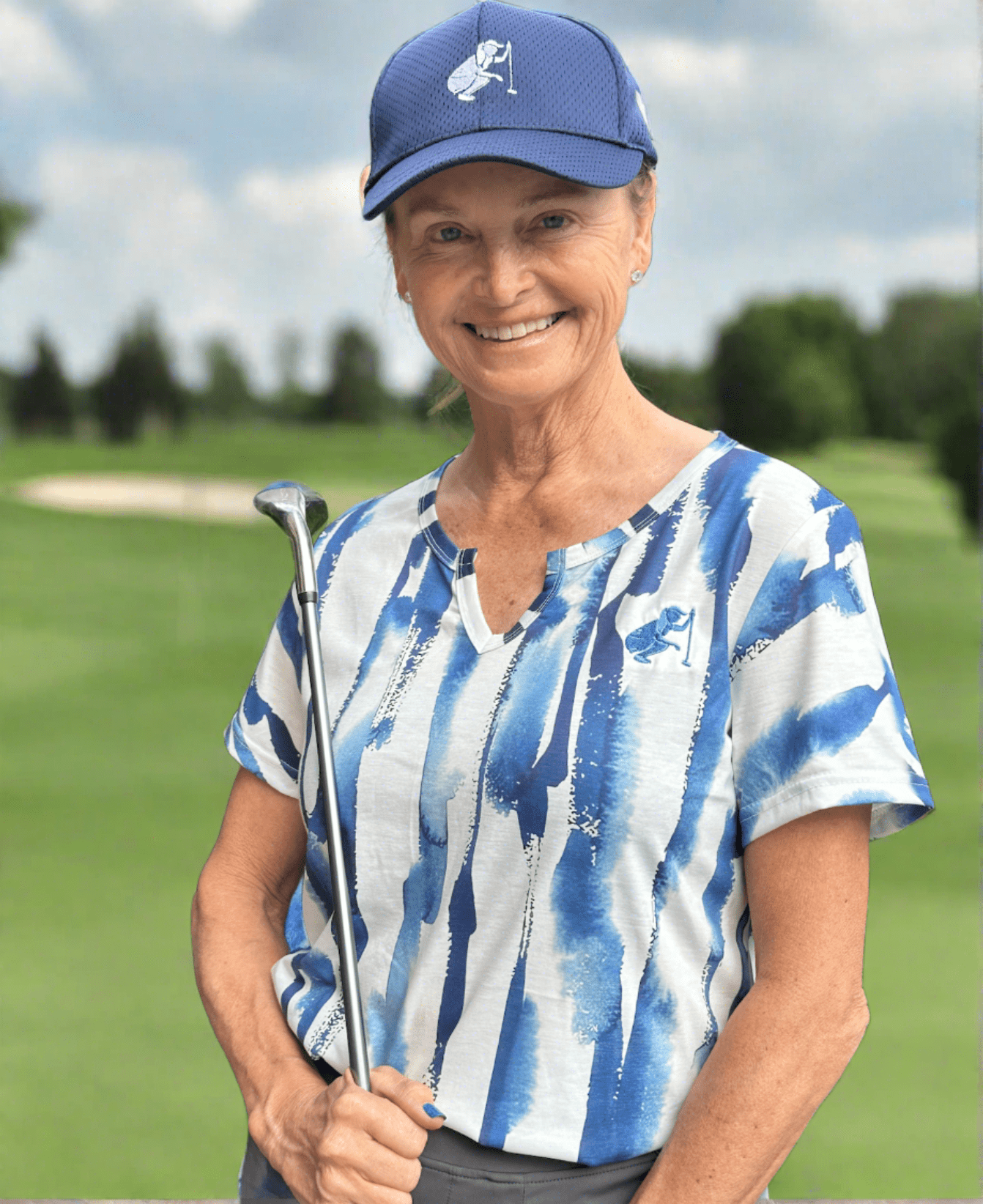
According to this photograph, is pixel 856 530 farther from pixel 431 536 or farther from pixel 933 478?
pixel 933 478

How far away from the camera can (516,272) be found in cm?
92

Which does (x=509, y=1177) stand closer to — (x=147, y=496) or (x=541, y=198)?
(x=541, y=198)

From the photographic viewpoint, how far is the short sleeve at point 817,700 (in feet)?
2.66

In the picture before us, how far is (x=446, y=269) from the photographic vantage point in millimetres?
943

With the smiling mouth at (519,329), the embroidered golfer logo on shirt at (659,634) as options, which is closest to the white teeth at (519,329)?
the smiling mouth at (519,329)

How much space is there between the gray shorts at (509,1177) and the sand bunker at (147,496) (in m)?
12.2

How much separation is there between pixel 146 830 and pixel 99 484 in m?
5.20

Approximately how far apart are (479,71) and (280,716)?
1.78 feet

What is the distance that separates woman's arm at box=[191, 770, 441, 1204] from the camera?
899mm

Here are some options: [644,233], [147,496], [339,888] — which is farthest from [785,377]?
[339,888]

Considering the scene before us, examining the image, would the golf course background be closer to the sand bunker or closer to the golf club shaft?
the sand bunker

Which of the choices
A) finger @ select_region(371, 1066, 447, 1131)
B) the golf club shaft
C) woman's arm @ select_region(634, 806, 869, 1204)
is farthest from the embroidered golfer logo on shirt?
finger @ select_region(371, 1066, 447, 1131)

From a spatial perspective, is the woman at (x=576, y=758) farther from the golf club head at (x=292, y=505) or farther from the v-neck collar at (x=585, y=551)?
the golf club head at (x=292, y=505)

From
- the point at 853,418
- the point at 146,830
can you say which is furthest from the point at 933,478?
the point at 146,830
